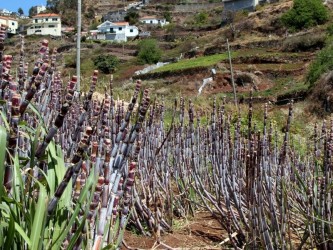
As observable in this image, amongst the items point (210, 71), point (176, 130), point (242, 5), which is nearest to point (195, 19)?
point (242, 5)

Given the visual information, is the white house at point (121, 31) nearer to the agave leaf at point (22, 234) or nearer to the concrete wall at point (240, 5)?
the concrete wall at point (240, 5)

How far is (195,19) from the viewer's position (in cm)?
6531

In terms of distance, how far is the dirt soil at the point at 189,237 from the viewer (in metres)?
3.28

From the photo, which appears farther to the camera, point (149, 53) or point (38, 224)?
point (149, 53)

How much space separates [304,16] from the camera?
41.0 meters

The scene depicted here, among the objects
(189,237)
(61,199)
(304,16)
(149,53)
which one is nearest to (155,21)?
(149,53)

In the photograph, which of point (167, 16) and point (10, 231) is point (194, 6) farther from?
point (10, 231)

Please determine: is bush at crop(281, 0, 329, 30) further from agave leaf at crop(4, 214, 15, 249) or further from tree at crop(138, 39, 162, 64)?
agave leaf at crop(4, 214, 15, 249)

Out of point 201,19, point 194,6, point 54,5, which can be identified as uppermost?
point 54,5

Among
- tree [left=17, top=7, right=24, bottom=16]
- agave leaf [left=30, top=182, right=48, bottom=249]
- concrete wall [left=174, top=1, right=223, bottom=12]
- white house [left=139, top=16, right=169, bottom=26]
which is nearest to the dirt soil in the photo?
agave leaf [left=30, top=182, right=48, bottom=249]

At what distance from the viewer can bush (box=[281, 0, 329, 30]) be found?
41.1 m

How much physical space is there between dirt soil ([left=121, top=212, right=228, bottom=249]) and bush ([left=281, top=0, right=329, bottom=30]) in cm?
3825

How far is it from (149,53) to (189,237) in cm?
4384

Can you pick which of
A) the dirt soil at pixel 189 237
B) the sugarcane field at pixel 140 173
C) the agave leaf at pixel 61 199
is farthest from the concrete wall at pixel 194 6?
the agave leaf at pixel 61 199
